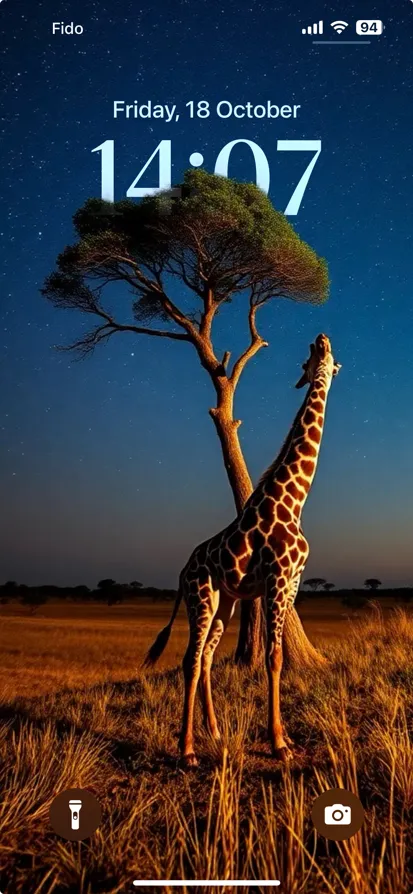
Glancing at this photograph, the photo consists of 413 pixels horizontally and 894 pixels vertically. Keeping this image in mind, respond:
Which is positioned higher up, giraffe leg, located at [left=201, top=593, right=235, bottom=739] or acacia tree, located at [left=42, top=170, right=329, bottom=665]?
acacia tree, located at [left=42, top=170, right=329, bottom=665]

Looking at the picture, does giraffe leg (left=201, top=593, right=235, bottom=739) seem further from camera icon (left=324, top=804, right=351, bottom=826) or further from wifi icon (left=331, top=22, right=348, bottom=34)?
wifi icon (left=331, top=22, right=348, bottom=34)

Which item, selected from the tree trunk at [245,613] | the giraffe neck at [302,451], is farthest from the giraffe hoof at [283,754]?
the tree trunk at [245,613]

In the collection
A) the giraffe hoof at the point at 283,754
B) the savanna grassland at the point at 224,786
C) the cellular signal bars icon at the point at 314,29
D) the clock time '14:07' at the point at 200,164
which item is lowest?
the savanna grassland at the point at 224,786

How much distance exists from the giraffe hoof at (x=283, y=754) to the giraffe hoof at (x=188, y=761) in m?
0.52

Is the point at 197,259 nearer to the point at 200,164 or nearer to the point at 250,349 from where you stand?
the point at 250,349

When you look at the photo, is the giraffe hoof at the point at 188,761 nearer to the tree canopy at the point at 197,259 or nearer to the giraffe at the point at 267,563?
the giraffe at the point at 267,563

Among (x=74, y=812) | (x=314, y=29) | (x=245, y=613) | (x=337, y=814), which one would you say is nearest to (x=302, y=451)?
(x=337, y=814)

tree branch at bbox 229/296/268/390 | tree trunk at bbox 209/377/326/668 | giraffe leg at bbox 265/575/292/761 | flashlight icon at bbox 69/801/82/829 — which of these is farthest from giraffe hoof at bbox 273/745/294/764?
tree branch at bbox 229/296/268/390

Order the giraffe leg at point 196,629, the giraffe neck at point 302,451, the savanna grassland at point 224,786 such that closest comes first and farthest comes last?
the savanna grassland at point 224,786 → the giraffe leg at point 196,629 → the giraffe neck at point 302,451

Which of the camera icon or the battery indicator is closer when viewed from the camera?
the camera icon

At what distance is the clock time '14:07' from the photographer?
502 centimetres

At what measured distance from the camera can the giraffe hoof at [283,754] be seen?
5047mm

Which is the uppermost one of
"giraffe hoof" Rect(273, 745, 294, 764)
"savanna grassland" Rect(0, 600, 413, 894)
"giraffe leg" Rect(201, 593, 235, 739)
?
"giraffe leg" Rect(201, 593, 235, 739)

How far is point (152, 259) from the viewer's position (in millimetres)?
11336
